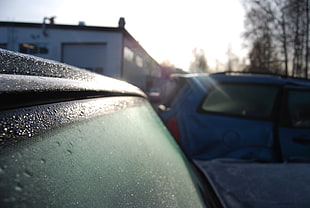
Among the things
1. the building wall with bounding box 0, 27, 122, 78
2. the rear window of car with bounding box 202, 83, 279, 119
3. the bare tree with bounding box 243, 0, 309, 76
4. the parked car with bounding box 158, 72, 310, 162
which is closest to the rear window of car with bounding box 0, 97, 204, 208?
the building wall with bounding box 0, 27, 122, 78

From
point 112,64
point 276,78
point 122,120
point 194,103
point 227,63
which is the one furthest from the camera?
point 227,63

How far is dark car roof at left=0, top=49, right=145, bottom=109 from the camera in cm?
54

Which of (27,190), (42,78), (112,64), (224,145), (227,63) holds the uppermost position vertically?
(227,63)

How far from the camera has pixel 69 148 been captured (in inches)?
26.4

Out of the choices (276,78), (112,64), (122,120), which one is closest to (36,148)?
(122,120)

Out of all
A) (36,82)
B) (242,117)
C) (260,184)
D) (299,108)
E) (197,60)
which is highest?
(197,60)

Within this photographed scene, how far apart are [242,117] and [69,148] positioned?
8.88ft

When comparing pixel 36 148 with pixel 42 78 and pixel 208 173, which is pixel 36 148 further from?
pixel 208 173

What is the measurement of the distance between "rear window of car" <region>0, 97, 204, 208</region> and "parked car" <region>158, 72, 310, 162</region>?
182 cm

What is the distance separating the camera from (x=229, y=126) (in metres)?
3.01

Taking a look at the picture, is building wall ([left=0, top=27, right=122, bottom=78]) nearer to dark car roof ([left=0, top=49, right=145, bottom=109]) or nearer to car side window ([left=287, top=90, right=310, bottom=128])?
dark car roof ([left=0, top=49, right=145, bottom=109])

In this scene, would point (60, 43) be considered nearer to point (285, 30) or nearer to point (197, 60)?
point (197, 60)

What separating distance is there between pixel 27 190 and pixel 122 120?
2.17 feet

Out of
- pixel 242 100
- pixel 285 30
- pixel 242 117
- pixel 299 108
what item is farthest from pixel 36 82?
pixel 285 30
